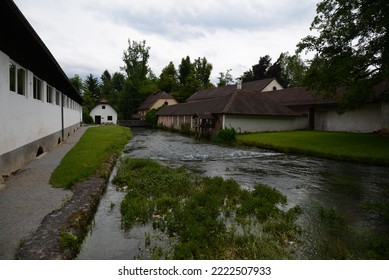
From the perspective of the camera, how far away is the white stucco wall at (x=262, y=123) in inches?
1160

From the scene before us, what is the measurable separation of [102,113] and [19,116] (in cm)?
5225

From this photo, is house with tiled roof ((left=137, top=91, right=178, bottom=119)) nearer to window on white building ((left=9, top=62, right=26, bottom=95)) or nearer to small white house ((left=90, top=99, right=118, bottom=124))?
small white house ((left=90, top=99, right=118, bottom=124))

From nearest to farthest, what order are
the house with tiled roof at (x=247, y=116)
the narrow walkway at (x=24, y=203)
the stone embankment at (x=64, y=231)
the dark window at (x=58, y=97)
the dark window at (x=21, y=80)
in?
the stone embankment at (x=64, y=231), the narrow walkway at (x=24, y=203), the dark window at (x=21, y=80), the dark window at (x=58, y=97), the house with tiled roof at (x=247, y=116)

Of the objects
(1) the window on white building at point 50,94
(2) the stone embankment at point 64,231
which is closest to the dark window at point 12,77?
(2) the stone embankment at point 64,231

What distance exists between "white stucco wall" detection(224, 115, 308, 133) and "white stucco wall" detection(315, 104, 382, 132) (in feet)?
6.65

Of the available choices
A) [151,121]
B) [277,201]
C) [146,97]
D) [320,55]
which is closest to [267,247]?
[277,201]

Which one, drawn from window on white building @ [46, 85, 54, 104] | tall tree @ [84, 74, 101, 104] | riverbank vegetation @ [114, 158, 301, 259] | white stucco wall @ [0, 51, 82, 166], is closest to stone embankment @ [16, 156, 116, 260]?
riverbank vegetation @ [114, 158, 301, 259]

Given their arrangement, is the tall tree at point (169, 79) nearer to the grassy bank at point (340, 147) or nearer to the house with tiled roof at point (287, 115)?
the house with tiled roof at point (287, 115)

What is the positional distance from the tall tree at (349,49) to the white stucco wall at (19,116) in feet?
50.4

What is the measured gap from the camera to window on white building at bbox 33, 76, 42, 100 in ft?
40.6

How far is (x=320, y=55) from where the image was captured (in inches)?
755

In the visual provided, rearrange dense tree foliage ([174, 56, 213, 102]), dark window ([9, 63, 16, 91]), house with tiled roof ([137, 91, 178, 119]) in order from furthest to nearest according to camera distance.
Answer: dense tree foliage ([174, 56, 213, 102])
house with tiled roof ([137, 91, 178, 119])
dark window ([9, 63, 16, 91])
